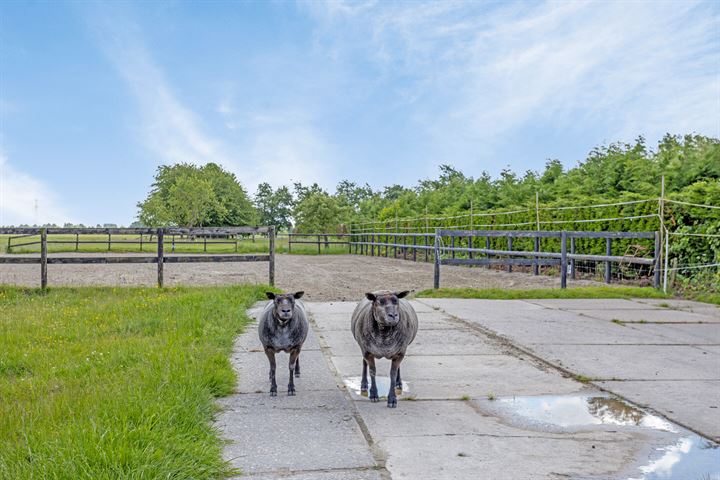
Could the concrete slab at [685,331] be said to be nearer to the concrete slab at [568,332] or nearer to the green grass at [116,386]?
the concrete slab at [568,332]

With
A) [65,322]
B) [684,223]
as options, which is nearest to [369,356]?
[65,322]

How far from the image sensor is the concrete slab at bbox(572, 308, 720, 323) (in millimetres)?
8328

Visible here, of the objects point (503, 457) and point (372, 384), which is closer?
point (503, 457)

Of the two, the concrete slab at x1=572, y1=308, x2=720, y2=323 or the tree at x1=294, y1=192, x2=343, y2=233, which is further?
the tree at x1=294, y1=192, x2=343, y2=233

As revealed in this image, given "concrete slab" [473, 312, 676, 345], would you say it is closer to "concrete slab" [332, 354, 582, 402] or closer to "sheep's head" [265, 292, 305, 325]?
"concrete slab" [332, 354, 582, 402]

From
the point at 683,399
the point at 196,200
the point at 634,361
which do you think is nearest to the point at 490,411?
the point at 683,399

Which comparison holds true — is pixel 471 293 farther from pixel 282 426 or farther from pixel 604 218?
pixel 282 426

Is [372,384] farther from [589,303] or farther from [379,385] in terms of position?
[589,303]

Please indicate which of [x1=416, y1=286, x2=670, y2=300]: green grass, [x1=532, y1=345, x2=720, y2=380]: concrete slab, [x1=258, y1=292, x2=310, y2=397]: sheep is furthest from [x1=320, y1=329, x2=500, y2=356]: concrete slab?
[x1=416, y1=286, x2=670, y2=300]: green grass

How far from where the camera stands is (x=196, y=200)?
63.4 meters

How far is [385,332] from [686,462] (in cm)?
197

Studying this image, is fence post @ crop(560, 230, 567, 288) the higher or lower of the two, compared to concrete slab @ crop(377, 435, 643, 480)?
higher

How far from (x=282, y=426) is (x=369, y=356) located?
878 millimetres

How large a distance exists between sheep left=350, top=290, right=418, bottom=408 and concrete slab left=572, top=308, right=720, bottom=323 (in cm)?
508
